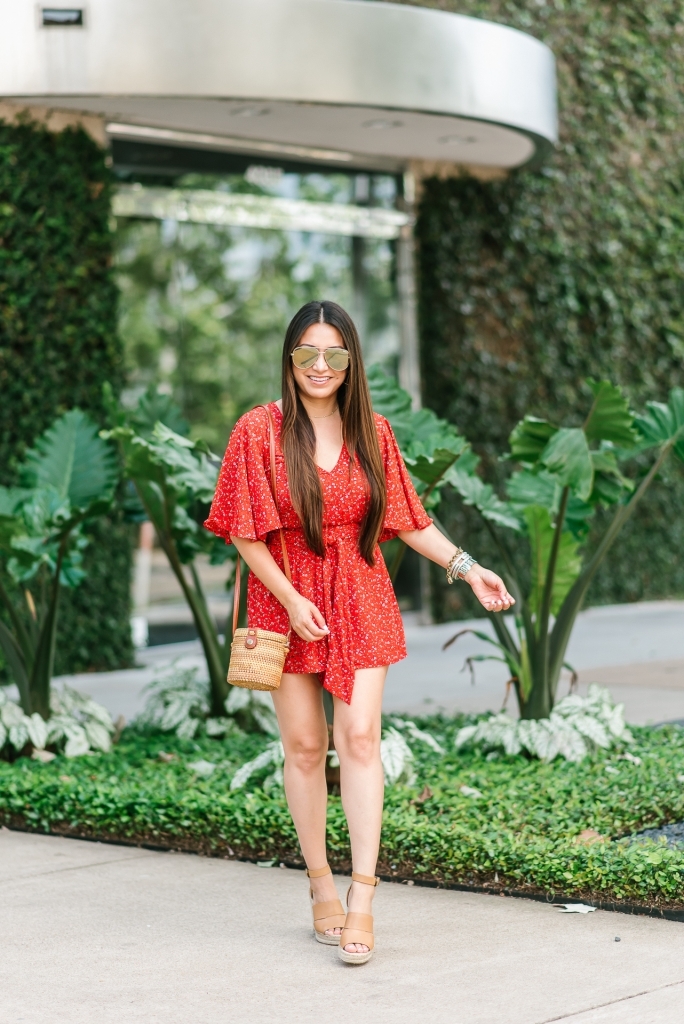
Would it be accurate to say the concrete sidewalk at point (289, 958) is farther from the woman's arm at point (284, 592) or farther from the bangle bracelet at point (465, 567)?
the bangle bracelet at point (465, 567)

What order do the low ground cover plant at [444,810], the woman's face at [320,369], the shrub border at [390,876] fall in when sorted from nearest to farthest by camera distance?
1. the woman's face at [320,369]
2. the shrub border at [390,876]
3. the low ground cover plant at [444,810]

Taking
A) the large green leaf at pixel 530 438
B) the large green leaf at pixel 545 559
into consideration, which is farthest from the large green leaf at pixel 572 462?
the large green leaf at pixel 545 559

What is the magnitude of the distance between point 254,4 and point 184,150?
1970mm

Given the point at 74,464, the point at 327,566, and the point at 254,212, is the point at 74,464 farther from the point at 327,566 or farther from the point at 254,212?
the point at 254,212

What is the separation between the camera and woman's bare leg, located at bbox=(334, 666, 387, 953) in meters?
4.00

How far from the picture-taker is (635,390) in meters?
13.0

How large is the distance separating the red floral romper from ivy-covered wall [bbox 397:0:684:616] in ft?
24.3

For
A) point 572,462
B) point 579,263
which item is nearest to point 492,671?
point 572,462

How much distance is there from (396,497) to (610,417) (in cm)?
200

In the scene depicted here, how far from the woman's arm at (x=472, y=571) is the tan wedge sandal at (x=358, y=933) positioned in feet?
2.84

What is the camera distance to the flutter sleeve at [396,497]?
4215 millimetres

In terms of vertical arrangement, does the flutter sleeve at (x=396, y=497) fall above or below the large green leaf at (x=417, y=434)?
below

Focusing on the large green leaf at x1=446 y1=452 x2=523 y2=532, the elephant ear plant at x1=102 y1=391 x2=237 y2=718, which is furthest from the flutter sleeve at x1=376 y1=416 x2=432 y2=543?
the large green leaf at x1=446 y1=452 x2=523 y2=532

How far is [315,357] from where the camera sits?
406 centimetres
